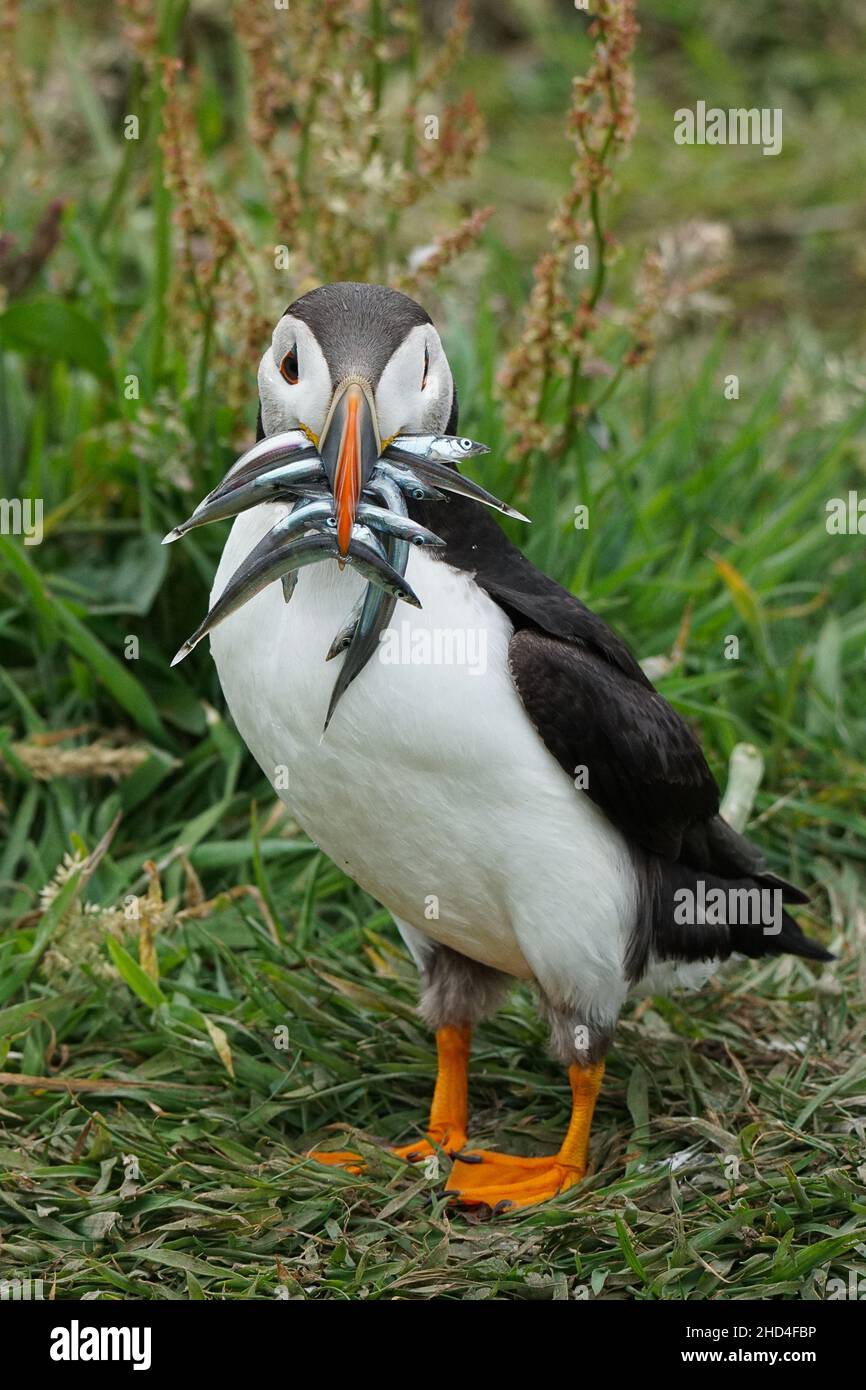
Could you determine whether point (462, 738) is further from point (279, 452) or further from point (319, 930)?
point (319, 930)

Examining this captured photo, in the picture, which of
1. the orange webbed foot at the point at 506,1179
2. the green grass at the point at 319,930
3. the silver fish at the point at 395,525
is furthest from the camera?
the orange webbed foot at the point at 506,1179

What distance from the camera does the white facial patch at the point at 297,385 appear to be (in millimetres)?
3271

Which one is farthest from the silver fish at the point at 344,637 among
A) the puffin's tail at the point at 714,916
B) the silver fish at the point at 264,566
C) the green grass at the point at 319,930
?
the green grass at the point at 319,930

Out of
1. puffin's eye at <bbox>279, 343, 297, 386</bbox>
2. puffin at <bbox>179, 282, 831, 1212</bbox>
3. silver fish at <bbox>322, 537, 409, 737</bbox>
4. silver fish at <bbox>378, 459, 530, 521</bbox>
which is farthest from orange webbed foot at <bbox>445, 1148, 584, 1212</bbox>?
puffin's eye at <bbox>279, 343, 297, 386</bbox>

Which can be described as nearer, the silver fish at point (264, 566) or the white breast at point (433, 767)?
the silver fish at point (264, 566)

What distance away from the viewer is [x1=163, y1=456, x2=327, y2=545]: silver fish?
326 centimetres

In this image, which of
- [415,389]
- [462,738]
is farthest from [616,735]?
[415,389]

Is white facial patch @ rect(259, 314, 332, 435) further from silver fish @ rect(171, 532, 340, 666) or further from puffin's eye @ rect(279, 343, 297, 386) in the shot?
silver fish @ rect(171, 532, 340, 666)

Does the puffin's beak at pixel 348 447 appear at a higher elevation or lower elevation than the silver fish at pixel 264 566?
higher

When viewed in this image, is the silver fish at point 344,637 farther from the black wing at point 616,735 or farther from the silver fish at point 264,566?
the black wing at point 616,735

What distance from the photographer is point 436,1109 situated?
13.3ft

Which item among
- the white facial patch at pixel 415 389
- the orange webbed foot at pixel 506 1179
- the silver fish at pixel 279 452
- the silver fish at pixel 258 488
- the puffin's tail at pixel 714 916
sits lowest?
the orange webbed foot at pixel 506 1179

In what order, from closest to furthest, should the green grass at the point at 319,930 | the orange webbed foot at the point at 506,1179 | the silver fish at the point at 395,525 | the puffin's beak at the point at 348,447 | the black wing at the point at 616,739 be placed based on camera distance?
1. the puffin's beak at the point at 348,447
2. the silver fish at the point at 395,525
3. the black wing at the point at 616,739
4. the green grass at the point at 319,930
5. the orange webbed foot at the point at 506,1179
